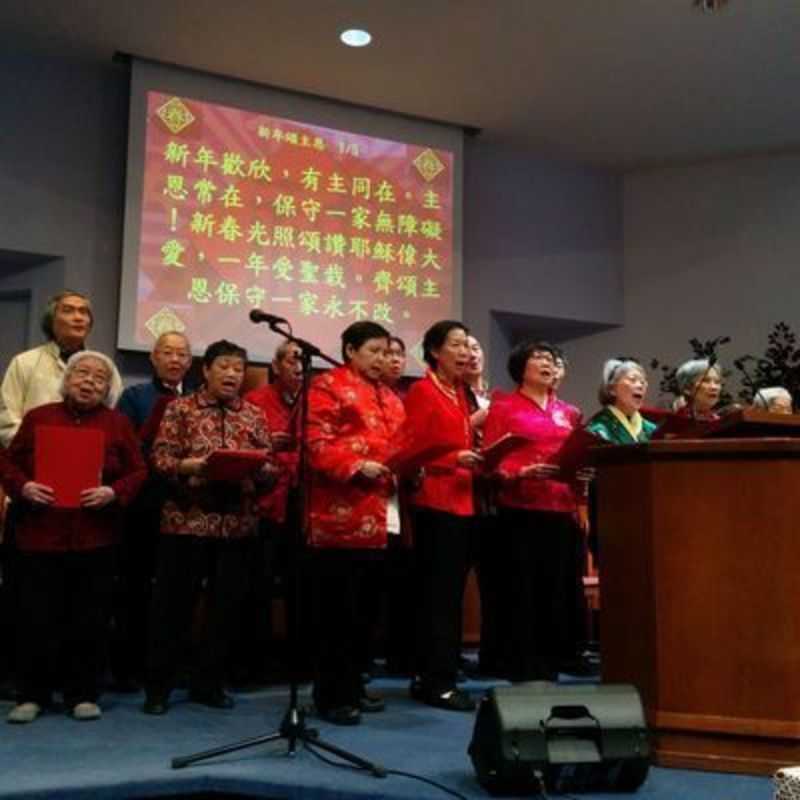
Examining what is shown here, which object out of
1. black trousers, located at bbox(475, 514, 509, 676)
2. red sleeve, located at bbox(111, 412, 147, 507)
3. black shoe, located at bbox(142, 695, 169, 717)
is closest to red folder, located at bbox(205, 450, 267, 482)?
red sleeve, located at bbox(111, 412, 147, 507)

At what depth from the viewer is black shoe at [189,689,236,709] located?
332 centimetres

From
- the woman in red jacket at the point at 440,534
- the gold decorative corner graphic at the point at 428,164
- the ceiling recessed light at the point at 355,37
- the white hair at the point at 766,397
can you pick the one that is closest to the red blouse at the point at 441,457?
the woman in red jacket at the point at 440,534

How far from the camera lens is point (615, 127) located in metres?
6.96

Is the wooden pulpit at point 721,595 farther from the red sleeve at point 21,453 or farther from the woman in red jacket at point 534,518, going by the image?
the red sleeve at point 21,453

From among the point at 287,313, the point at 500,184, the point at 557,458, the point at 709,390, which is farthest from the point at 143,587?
the point at 500,184

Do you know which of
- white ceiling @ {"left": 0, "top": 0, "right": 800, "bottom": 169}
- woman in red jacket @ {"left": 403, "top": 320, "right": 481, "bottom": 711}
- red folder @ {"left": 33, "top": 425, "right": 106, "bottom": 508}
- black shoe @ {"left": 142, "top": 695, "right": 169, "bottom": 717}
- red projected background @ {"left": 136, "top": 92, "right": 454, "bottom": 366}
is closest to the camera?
red folder @ {"left": 33, "top": 425, "right": 106, "bottom": 508}

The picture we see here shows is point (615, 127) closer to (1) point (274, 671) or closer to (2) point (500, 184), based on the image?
(2) point (500, 184)

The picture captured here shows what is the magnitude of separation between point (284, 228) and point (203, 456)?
3319mm

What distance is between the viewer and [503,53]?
5938 millimetres

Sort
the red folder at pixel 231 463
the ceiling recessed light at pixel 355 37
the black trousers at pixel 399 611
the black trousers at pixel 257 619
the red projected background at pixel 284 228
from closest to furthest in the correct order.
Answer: the red folder at pixel 231 463
the black trousers at pixel 257 619
the black trousers at pixel 399 611
the ceiling recessed light at pixel 355 37
the red projected background at pixel 284 228

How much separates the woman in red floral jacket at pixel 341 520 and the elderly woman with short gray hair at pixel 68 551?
2.16 feet

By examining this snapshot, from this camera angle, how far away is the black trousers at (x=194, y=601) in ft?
10.6

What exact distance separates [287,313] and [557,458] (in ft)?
11.1

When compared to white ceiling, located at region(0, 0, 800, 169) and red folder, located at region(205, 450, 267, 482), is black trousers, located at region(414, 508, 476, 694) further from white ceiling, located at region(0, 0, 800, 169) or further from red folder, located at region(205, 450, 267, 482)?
white ceiling, located at region(0, 0, 800, 169)
